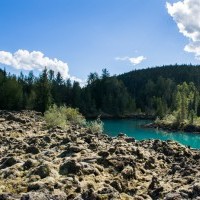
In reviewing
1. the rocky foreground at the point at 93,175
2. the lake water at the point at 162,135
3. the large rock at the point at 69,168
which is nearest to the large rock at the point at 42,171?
the rocky foreground at the point at 93,175

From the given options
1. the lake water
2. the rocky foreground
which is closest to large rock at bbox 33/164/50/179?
the rocky foreground

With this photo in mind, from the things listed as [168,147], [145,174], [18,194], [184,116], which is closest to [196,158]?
[168,147]

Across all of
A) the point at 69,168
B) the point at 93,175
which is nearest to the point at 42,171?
the point at 69,168

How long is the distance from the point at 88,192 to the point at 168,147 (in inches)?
796

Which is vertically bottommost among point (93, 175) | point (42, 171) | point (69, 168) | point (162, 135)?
point (162, 135)

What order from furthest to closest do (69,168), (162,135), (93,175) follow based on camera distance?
(162,135)
(69,168)
(93,175)

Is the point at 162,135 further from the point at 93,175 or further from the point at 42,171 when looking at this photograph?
the point at 42,171

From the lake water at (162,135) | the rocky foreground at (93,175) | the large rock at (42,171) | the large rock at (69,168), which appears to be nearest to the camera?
the rocky foreground at (93,175)

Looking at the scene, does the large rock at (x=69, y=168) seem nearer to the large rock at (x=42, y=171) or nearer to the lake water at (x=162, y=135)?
the large rock at (x=42, y=171)

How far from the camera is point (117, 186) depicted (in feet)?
77.5

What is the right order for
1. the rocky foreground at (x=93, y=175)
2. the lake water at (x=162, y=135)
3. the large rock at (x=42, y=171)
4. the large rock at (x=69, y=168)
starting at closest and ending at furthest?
the rocky foreground at (x=93, y=175), the large rock at (x=42, y=171), the large rock at (x=69, y=168), the lake water at (x=162, y=135)

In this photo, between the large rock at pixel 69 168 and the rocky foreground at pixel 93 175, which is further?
the large rock at pixel 69 168

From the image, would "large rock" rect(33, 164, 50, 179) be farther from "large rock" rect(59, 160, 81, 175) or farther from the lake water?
the lake water

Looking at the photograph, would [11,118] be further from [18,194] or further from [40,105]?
[40,105]
